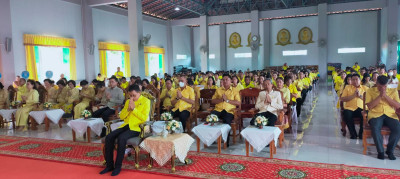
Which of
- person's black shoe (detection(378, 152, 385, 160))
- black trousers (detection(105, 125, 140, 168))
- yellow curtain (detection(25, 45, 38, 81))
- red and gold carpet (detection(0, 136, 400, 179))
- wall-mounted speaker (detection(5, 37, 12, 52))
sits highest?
wall-mounted speaker (detection(5, 37, 12, 52))

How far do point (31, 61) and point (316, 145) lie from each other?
10907 millimetres

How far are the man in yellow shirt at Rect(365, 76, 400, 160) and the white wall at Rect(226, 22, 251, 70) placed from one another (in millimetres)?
18820

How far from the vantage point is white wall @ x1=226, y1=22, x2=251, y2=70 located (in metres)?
22.9

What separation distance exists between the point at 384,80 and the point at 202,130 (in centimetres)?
275

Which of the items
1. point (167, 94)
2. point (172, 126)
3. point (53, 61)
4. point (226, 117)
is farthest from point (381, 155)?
point (53, 61)

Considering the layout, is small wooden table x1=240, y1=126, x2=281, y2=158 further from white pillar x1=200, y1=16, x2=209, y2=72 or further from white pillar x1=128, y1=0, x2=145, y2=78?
white pillar x1=200, y1=16, x2=209, y2=72

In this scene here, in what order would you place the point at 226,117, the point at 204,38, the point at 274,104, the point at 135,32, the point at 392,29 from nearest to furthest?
the point at 274,104 → the point at 226,117 → the point at 135,32 → the point at 392,29 → the point at 204,38

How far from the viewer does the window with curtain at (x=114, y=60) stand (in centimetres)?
1526

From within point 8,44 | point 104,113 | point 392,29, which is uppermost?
point 392,29

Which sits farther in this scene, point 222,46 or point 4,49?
point 222,46

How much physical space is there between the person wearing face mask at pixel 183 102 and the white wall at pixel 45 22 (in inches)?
315

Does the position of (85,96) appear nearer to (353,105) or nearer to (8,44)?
(8,44)

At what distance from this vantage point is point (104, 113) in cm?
597

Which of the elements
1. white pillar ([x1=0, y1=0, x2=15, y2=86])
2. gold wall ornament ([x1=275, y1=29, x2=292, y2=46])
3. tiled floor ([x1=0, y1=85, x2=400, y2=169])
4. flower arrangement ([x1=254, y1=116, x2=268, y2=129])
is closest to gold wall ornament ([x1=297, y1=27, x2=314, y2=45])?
gold wall ornament ([x1=275, y1=29, x2=292, y2=46])
